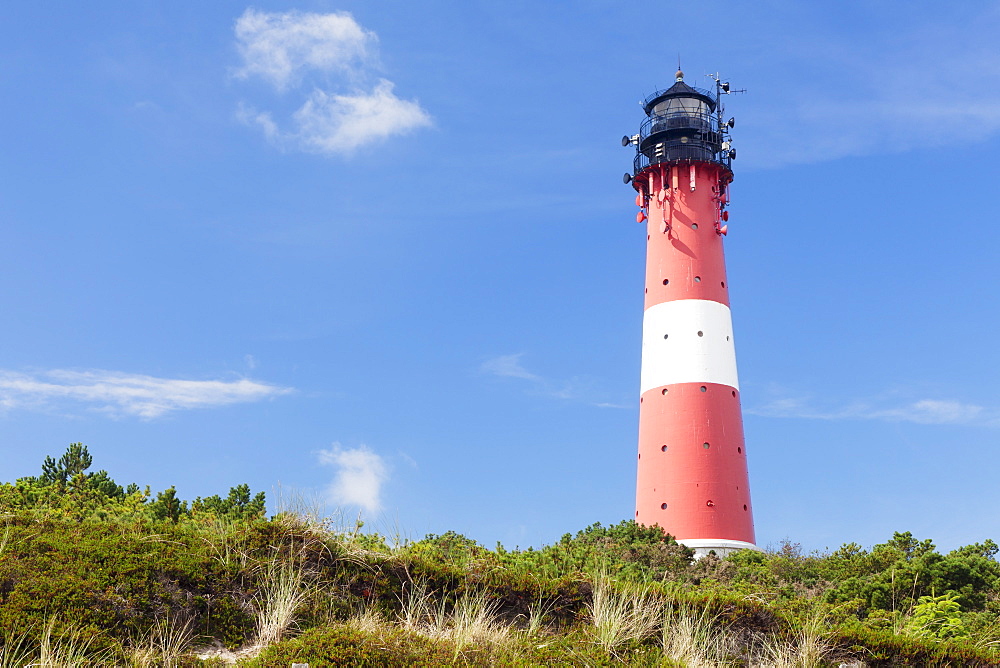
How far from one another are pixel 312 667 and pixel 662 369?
25836 mm

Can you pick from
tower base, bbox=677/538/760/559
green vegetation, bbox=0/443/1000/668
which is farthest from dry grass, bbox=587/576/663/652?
tower base, bbox=677/538/760/559

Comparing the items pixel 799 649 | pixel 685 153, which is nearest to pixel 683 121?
pixel 685 153

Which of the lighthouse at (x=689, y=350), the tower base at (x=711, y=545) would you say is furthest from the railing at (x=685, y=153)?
the tower base at (x=711, y=545)

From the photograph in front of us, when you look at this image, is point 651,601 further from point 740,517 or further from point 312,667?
point 740,517

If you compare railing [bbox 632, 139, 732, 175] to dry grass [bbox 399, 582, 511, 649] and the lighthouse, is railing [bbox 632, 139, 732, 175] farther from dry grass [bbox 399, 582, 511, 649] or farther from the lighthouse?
dry grass [bbox 399, 582, 511, 649]

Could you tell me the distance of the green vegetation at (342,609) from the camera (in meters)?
9.87

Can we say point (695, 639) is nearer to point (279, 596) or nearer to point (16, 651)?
point (279, 596)

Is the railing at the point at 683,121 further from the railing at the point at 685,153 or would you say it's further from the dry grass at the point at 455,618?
the dry grass at the point at 455,618

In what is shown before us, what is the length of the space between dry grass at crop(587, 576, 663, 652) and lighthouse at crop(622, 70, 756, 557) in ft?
63.7

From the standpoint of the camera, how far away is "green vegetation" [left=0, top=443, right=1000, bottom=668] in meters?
9.87

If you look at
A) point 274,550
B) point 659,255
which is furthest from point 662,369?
point 274,550

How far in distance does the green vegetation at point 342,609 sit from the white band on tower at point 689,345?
60.1 ft

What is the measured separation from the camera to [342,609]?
1127 cm

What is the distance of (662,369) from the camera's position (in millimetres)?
33938
